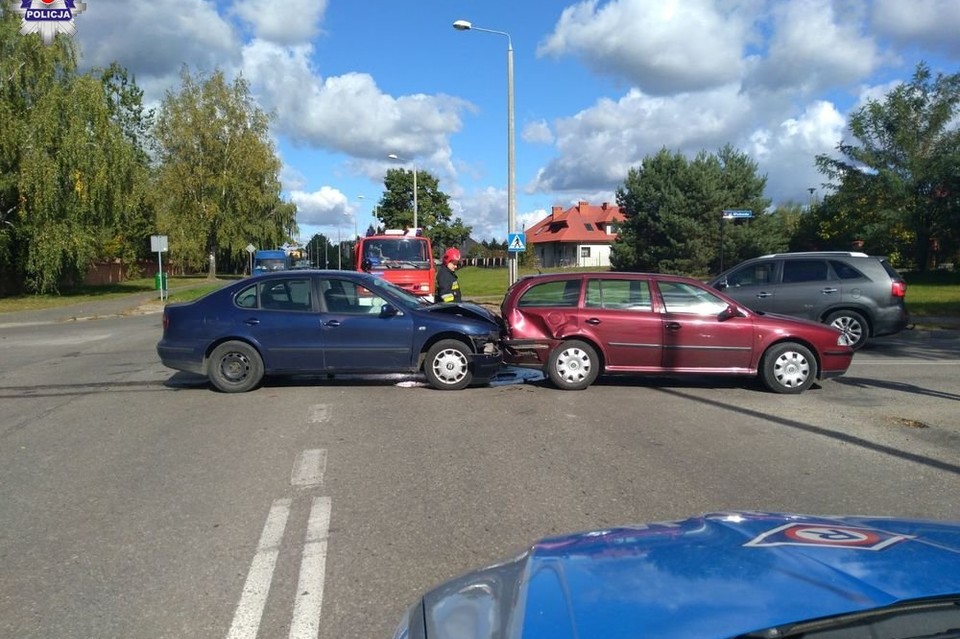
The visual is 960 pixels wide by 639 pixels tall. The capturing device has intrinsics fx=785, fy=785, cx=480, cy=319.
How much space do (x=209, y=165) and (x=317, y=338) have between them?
4633 cm

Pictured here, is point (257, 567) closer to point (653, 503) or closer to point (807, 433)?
point (653, 503)

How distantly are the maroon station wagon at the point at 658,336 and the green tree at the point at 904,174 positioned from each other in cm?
3067

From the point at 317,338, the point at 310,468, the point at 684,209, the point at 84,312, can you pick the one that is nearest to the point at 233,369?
the point at 317,338

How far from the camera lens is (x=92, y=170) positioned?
1253 inches

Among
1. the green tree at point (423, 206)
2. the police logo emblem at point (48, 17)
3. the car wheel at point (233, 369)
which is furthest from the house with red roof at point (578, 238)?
the car wheel at point (233, 369)

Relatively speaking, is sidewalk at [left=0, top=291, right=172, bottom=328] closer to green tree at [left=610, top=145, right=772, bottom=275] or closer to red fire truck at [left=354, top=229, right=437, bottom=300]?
red fire truck at [left=354, top=229, right=437, bottom=300]

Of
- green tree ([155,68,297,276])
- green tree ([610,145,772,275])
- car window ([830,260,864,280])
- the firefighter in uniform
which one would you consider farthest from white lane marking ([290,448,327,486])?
Result: green tree ([155,68,297,276])

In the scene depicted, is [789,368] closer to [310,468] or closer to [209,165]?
[310,468]

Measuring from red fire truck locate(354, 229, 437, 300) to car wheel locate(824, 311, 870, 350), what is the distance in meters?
9.66

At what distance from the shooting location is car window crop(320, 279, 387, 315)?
9875 mm

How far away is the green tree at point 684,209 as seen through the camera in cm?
4341

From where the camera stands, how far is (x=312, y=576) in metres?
4.12

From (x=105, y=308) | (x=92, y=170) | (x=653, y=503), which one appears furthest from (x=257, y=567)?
(x=92, y=170)

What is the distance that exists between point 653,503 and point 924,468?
2541mm
